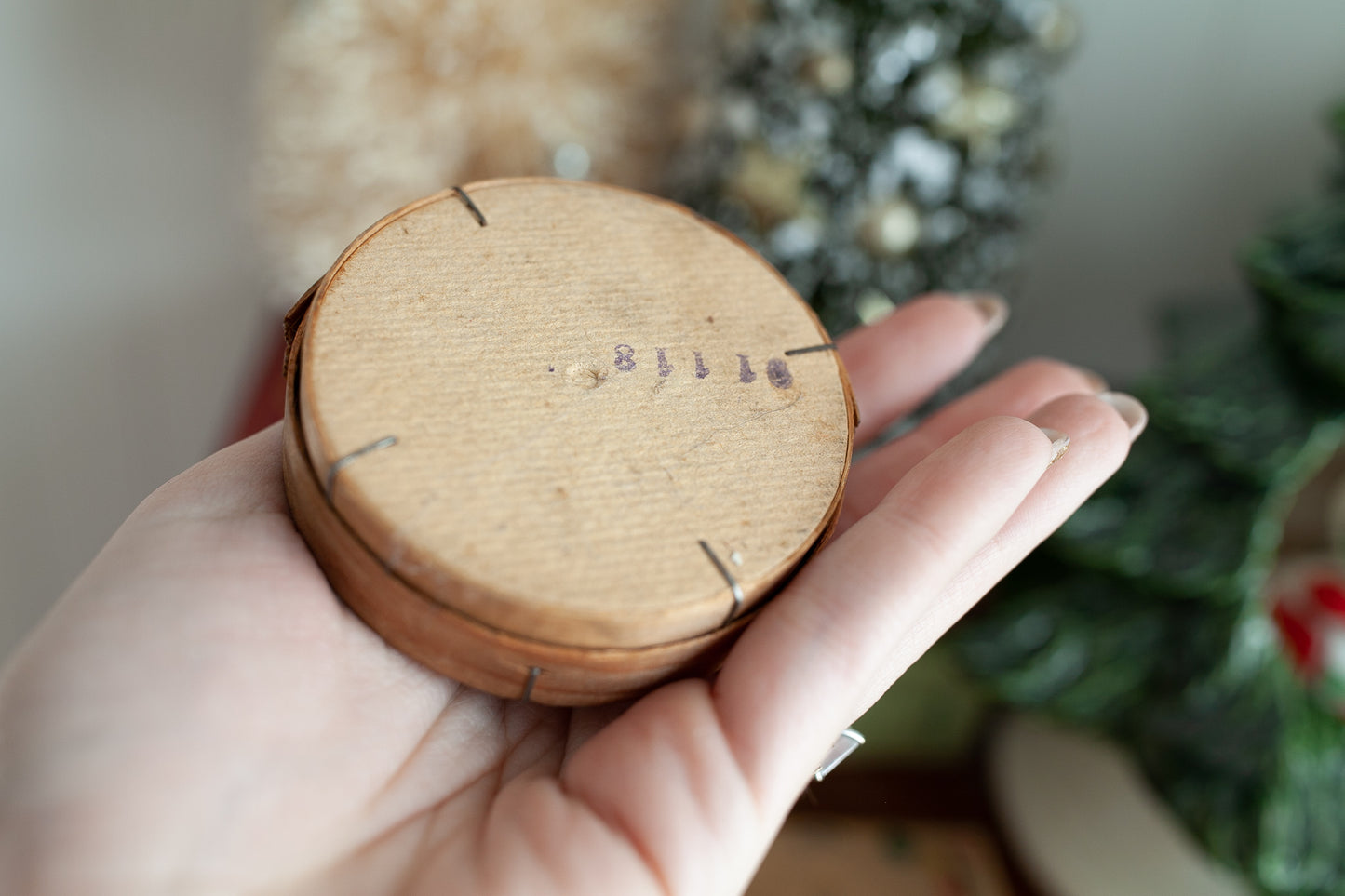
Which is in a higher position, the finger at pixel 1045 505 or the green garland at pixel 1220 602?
the finger at pixel 1045 505

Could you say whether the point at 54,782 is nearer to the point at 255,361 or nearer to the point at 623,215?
the point at 623,215

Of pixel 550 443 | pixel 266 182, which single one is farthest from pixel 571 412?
pixel 266 182

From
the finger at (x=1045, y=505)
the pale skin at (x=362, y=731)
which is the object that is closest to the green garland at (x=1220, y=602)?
the finger at (x=1045, y=505)

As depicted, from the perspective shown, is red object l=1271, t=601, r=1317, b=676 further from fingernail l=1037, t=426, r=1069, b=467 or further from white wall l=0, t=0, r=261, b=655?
white wall l=0, t=0, r=261, b=655

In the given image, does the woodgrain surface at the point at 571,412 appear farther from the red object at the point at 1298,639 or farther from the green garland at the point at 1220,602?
the red object at the point at 1298,639

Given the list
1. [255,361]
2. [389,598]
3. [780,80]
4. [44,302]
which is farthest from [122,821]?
[255,361]

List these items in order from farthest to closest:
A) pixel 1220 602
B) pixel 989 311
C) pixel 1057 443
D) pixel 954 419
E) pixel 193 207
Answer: pixel 193 207
pixel 1220 602
pixel 989 311
pixel 954 419
pixel 1057 443

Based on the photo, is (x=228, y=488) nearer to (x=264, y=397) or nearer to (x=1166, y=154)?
(x=264, y=397)
